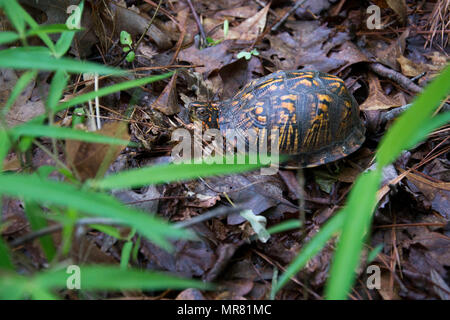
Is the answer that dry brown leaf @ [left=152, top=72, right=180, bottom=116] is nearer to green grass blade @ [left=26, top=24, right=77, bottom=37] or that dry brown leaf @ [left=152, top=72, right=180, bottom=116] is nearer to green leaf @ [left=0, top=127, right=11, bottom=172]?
green grass blade @ [left=26, top=24, right=77, bottom=37]

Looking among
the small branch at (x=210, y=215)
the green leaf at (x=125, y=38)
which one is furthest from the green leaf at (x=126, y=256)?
the green leaf at (x=125, y=38)

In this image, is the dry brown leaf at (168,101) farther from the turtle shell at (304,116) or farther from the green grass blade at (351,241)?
the green grass blade at (351,241)

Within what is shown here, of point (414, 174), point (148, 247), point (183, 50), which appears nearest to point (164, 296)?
point (148, 247)

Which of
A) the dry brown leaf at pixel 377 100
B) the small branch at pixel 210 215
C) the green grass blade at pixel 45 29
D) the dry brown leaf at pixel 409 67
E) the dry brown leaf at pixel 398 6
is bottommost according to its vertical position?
the small branch at pixel 210 215

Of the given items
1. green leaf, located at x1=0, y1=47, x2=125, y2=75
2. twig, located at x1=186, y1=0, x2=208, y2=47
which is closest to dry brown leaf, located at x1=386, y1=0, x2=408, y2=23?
twig, located at x1=186, y1=0, x2=208, y2=47

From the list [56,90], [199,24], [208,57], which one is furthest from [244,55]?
[56,90]

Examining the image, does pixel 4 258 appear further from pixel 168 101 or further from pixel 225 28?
pixel 225 28
